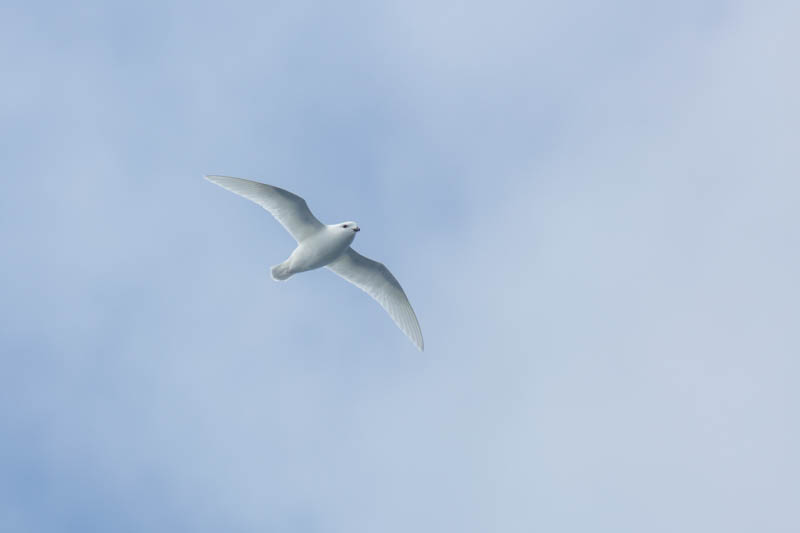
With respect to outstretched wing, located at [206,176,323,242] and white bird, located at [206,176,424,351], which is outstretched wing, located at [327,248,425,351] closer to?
white bird, located at [206,176,424,351]

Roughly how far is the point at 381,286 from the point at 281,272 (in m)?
3.73

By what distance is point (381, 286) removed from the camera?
150ft

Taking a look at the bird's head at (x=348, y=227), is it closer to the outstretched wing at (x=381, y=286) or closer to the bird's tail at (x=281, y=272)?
the outstretched wing at (x=381, y=286)

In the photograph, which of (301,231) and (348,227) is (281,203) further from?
(348,227)

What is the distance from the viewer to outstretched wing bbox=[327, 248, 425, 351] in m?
45.4

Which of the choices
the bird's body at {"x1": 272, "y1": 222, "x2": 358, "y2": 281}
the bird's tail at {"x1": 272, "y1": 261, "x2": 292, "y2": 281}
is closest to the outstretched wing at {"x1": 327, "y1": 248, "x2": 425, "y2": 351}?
the bird's body at {"x1": 272, "y1": 222, "x2": 358, "y2": 281}

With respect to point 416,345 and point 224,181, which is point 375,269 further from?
point 224,181

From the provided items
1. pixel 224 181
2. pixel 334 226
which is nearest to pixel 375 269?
pixel 334 226

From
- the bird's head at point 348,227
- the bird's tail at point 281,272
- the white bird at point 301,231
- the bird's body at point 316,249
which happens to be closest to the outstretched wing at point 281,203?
the white bird at point 301,231

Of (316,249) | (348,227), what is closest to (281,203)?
(316,249)

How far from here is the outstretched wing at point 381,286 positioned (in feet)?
149

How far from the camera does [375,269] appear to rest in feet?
149

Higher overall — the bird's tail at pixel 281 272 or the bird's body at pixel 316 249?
the bird's body at pixel 316 249

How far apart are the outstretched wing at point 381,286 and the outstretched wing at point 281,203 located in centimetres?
200
